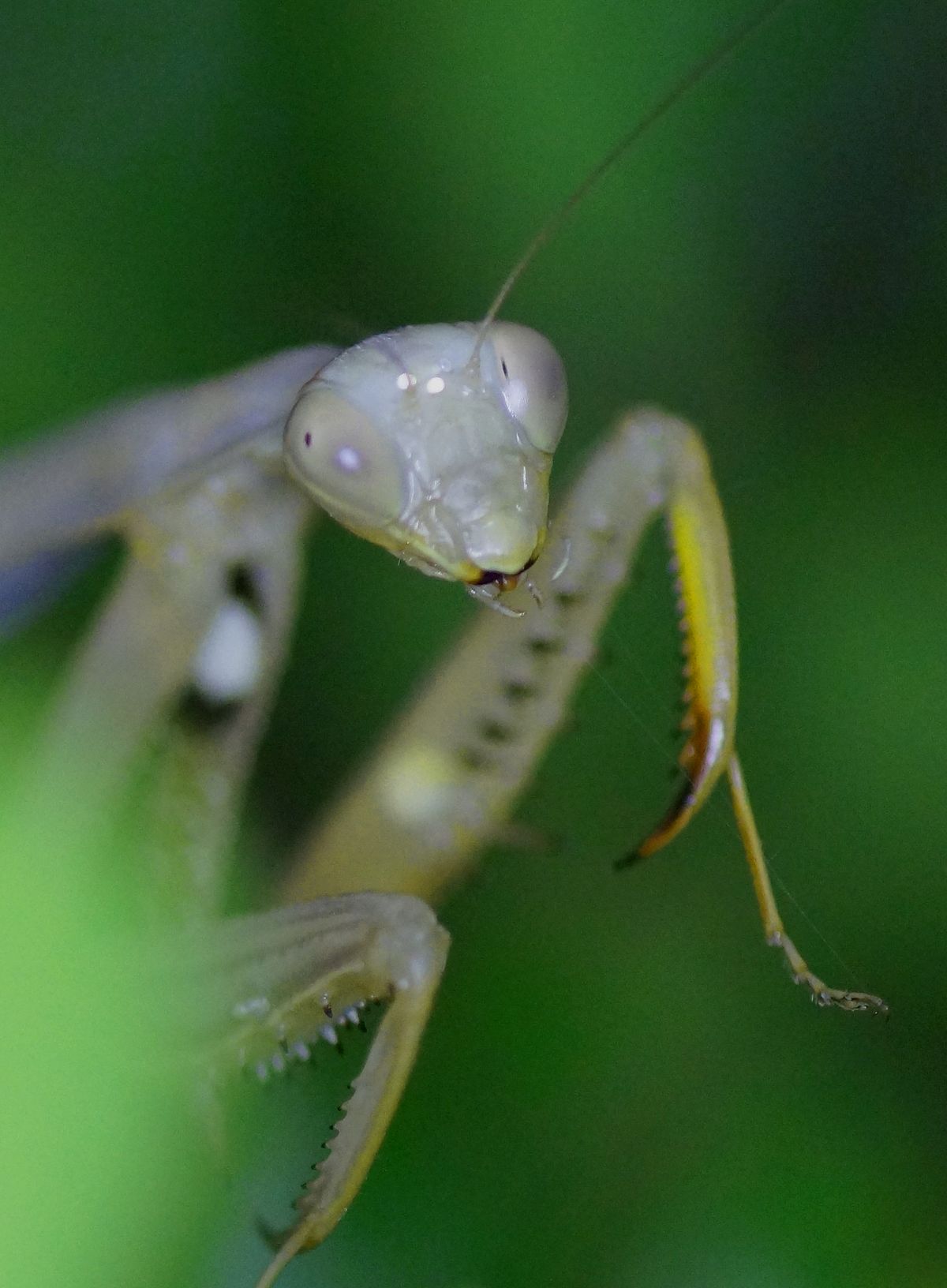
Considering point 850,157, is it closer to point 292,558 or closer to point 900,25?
point 900,25

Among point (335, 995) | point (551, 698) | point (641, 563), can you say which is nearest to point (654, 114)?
point (641, 563)

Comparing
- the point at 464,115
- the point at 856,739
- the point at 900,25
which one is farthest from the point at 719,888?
the point at 900,25

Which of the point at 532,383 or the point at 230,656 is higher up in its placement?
the point at 532,383

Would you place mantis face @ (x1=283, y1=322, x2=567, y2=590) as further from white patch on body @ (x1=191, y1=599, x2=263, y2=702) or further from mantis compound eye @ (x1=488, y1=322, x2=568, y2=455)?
white patch on body @ (x1=191, y1=599, x2=263, y2=702)

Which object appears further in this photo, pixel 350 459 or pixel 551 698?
pixel 551 698

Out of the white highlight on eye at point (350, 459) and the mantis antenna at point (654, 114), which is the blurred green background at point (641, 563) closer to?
the mantis antenna at point (654, 114)

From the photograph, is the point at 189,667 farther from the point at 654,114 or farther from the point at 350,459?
the point at 654,114

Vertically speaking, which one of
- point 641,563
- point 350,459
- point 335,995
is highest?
point 350,459
